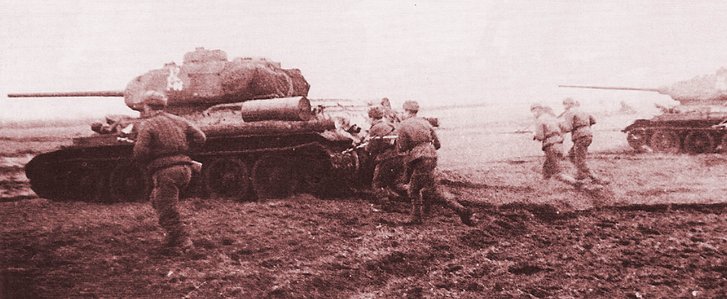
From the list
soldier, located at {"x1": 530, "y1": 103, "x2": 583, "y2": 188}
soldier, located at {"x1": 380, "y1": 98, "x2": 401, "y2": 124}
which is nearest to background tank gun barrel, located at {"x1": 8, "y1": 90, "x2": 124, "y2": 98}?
soldier, located at {"x1": 380, "y1": 98, "x2": 401, "y2": 124}

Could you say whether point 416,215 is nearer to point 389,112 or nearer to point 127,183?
point 389,112

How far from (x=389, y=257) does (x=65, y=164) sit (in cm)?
490

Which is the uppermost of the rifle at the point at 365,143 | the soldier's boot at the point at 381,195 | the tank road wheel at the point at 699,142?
the rifle at the point at 365,143

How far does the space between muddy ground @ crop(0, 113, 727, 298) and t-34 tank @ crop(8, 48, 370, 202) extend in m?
0.40

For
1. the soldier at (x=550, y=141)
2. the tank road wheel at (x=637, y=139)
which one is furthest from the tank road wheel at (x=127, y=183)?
the tank road wheel at (x=637, y=139)

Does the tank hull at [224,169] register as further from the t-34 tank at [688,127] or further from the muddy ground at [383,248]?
the t-34 tank at [688,127]

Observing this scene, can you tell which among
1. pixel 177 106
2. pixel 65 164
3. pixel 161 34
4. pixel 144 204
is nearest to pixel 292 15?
pixel 161 34

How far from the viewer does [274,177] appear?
25.4ft

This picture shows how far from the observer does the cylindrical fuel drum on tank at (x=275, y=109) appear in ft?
23.0

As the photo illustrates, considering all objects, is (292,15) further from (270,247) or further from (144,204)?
(144,204)

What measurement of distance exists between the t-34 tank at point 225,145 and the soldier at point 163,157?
7.08 feet

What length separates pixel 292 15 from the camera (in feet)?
17.9

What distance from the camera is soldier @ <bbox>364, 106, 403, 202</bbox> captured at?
26.5ft

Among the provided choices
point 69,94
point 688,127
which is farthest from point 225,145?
point 688,127
